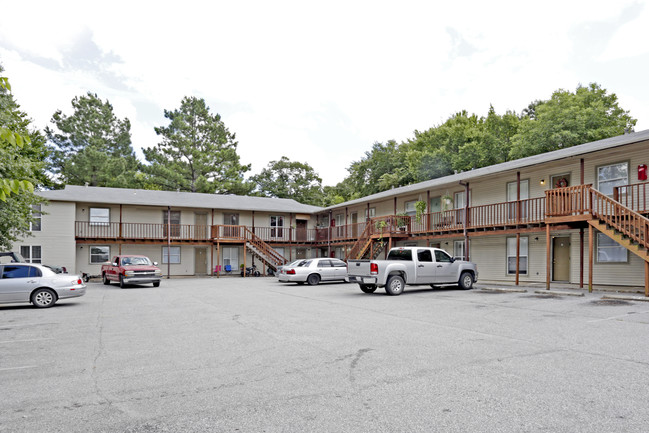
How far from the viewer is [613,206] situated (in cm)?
1680

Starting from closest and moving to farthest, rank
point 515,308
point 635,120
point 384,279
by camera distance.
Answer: point 515,308 → point 384,279 → point 635,120

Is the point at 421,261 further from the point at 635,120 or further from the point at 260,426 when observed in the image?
the point at 635,120

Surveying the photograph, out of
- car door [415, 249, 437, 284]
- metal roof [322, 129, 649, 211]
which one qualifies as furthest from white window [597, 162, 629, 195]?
car door [415, 249, 437, 284]

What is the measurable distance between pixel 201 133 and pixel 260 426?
55753mm

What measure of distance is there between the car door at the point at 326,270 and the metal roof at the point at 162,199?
497 inches

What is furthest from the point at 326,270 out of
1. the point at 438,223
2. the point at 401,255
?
the point at 401,255

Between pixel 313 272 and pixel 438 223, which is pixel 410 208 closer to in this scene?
pixel 438 223

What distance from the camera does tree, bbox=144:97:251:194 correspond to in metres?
52.0

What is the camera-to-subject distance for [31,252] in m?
29.0

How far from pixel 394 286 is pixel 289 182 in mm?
46177

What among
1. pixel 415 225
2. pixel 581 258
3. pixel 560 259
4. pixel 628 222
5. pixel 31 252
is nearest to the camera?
pixel 628 222

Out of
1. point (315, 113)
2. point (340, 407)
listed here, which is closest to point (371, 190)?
point (315, 113)

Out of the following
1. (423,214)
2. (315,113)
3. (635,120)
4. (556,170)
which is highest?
(315,113)

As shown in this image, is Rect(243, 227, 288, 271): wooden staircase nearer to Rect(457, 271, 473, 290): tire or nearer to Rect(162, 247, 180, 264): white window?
Rect(162, 247, 180, 264): white window
